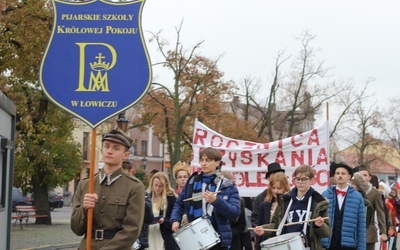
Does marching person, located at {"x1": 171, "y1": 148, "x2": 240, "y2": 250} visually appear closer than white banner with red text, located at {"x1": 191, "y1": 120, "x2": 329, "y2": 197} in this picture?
Yes

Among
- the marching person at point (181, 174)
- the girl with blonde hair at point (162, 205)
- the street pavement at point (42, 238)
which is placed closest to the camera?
the girl with blonde hair at point (162, 205)

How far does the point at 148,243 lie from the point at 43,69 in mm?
4729

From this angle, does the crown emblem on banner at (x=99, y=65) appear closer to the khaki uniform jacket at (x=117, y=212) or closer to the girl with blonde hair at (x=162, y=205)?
the khaki uniform jacket at (x=117, y=212)

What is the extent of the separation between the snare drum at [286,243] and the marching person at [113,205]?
1.99 metres

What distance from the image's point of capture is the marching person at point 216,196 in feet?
29.2

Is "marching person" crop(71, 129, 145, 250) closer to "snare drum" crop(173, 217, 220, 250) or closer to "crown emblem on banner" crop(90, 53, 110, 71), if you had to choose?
"crown emblem on banner" crop(90, 53, 110, 71)

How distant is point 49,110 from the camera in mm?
32375

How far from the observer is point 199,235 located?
8.73 meters

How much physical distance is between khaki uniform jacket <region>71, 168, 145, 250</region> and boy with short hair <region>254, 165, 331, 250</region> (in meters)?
2.86

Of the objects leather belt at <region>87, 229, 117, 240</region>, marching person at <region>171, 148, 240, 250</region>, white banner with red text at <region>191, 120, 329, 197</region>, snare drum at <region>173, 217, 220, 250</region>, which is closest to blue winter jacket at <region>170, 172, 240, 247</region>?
marching person at <region>171, 148, 240, 250</region>

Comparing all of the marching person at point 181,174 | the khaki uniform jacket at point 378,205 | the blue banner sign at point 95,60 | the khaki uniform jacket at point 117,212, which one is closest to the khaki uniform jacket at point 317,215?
the marching person at point 181,174

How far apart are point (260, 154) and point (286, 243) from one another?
6.46 m

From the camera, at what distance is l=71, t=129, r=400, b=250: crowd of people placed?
21.7 feet

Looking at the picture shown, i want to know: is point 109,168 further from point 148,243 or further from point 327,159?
point 327,159
